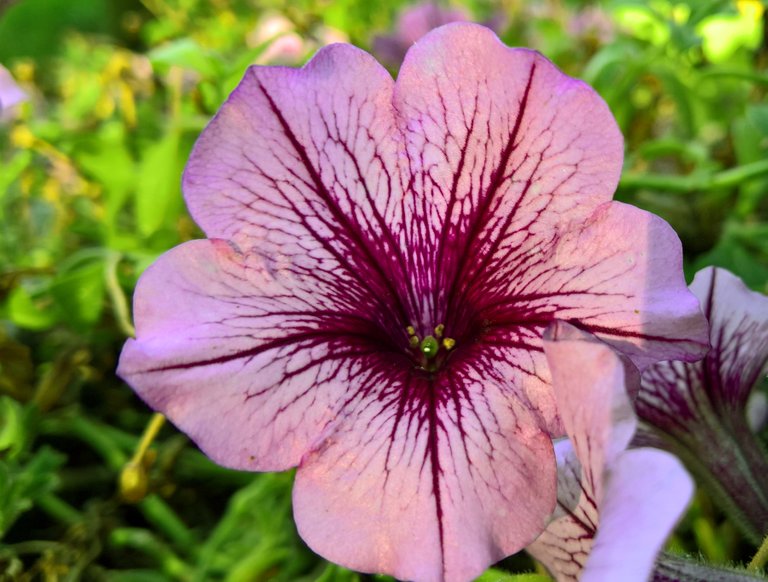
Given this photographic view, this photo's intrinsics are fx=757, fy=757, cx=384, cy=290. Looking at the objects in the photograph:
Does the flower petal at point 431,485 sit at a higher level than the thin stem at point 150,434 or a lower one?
higher

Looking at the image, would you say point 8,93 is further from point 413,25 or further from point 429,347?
point 413,25

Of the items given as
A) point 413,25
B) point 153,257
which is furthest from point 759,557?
point 413,25

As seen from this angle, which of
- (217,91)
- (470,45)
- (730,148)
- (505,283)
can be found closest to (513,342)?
(505,283)

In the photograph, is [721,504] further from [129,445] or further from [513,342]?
[129,445]

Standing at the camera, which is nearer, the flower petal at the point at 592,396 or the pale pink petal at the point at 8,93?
the flower petal at the point at 592,396

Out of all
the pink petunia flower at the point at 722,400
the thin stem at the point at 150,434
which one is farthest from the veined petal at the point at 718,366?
the thin stem at the point at 150,434

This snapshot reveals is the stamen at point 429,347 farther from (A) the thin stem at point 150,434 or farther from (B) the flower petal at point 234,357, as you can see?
(A) the thin stem at point 150,434

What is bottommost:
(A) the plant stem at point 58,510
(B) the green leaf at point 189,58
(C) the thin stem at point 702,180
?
(A) the plant stem at point 58,510

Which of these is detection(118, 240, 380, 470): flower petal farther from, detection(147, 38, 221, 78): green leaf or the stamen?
detection(147, 38, 221, 78): green leaf
